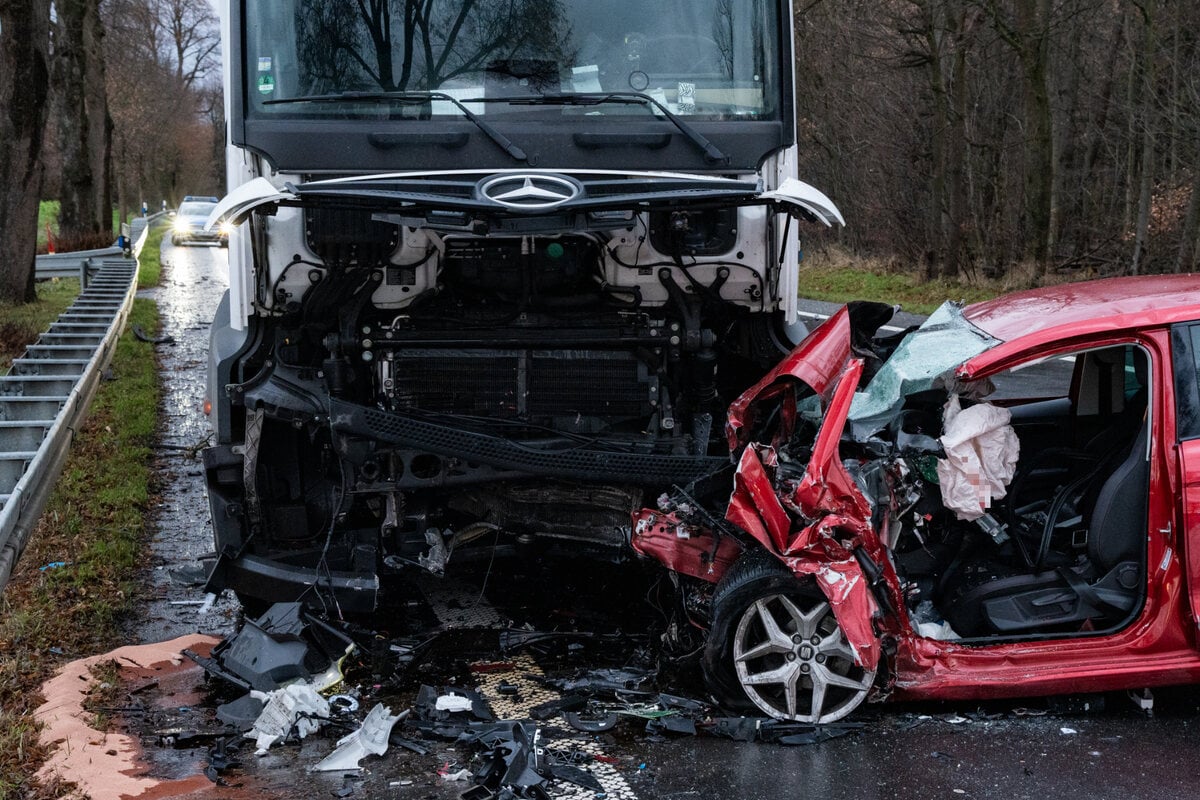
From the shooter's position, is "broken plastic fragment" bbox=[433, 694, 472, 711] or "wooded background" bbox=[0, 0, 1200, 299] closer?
"broken plastic fragment" bbox=[433, 694, 472, 711]

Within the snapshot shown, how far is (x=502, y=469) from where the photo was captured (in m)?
5.20

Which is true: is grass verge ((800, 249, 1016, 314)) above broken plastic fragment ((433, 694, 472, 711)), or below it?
above

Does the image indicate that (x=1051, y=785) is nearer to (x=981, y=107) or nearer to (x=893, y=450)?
(x=893, y=450)

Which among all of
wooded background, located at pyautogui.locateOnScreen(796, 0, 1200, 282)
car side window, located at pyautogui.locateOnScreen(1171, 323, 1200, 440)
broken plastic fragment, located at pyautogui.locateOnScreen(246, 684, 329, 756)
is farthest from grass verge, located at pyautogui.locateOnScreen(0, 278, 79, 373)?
wooded background, located at pyautogui.locateOnScreen(796, 0, 1200, 282)

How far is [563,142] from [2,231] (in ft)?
45.4

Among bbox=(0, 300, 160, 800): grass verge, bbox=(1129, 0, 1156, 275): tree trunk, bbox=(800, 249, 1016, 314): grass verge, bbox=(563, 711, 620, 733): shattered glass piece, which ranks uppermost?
bbox=(1129, 0, 1156, 275): tree trunk

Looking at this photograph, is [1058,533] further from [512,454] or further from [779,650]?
[512,454]

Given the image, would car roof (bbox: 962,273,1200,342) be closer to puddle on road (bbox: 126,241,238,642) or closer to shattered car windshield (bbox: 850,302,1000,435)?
shattered car windshield (bbox: 850,302,1000,435)

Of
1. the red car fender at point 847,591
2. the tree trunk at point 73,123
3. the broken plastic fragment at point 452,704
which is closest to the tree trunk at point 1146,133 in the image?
the red car fender at point 847,591

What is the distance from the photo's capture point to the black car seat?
4469 millimetres

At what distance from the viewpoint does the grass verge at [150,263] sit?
24750 mm

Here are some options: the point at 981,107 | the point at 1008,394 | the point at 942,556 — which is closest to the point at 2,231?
the point at 1008,394

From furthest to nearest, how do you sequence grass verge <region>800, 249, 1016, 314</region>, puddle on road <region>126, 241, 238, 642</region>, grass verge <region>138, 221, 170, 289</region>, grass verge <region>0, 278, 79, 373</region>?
grass verge <region>138, 221, 170, 289</region> < grass verge <region>800, 249, 1016, 314</region> < grass verge <region>0, 278, 79, 373</region> < puddle on road <region>126, 241, 238, 642</region>

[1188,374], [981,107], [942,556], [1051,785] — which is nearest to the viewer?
[1051,785]
